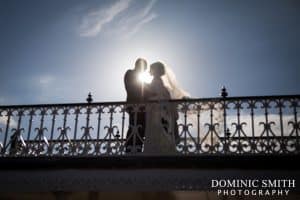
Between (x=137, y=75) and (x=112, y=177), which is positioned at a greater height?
(x=137, y=75)

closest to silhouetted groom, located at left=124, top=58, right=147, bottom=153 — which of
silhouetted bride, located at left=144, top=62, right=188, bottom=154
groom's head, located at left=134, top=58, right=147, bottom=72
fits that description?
groom's head, located at left=134, top=58, right=147, bottom=72

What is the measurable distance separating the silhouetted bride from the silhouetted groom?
0.19 metres

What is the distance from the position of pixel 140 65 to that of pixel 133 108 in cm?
118

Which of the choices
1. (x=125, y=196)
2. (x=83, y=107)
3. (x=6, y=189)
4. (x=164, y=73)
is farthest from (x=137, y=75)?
(x=6, y=189)

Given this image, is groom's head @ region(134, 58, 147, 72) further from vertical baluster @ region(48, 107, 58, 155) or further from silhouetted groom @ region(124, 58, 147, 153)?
vertical baluster @ region(48, 107, 58, 155)

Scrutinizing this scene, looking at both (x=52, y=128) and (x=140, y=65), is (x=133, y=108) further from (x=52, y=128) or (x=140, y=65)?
(x=52, y=128)

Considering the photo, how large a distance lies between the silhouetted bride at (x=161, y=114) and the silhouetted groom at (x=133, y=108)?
19 cm

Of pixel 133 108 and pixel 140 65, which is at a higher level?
pixel 140 65

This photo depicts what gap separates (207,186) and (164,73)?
8.55ft

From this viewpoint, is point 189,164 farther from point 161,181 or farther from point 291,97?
point 291,97

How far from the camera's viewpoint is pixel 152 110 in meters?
8.94

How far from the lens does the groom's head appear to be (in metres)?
9.66

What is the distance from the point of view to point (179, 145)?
8391 mm

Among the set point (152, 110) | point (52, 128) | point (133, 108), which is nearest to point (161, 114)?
point (152, 110)
